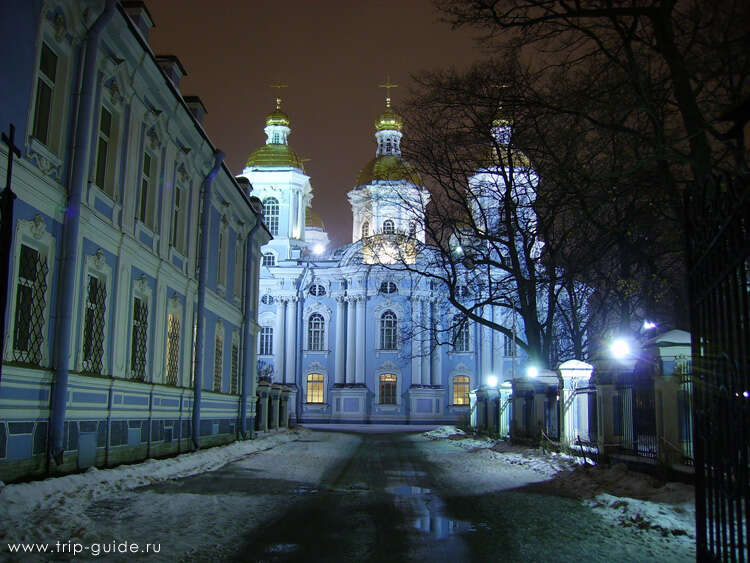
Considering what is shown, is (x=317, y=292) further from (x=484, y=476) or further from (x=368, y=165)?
(x=484, y=476)

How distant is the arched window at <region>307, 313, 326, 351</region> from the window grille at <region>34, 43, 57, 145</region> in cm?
4324

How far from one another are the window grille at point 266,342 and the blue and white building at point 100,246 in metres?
33.7

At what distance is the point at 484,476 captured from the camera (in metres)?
13.6

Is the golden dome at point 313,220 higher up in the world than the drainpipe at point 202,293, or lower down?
higher up

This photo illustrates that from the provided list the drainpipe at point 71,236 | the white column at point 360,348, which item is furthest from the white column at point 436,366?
the drainpipe at point 71,236

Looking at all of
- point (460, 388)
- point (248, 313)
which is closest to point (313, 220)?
point (460, 388)

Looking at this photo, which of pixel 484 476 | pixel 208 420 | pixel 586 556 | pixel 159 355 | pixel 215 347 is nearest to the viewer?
pixel 586 556

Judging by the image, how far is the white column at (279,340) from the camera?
5259cm

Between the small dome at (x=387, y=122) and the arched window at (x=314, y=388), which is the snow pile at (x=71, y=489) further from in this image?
the small dome at (x=387, y=122)

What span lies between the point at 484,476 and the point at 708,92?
7.23 meters

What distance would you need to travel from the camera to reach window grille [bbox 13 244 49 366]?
9922mm

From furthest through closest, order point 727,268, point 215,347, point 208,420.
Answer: point 215,347 → point 208,420 → point 727,268

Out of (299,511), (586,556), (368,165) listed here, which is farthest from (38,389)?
(368,165)

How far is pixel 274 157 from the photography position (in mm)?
56219
